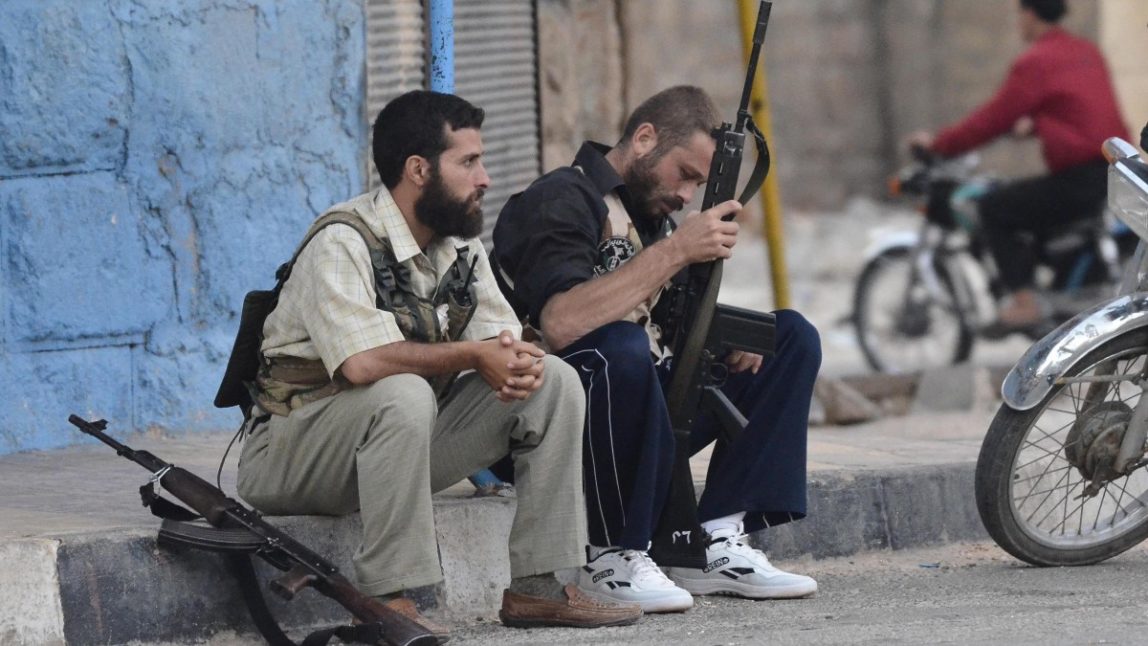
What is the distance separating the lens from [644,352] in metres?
3.99

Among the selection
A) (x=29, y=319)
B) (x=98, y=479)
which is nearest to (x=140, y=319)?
(x=29, y=319)

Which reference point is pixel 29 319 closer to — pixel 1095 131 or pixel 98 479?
pixel 98 479

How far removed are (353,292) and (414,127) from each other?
15.3 inches

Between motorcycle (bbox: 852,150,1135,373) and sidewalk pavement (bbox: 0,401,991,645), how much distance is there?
287 cm

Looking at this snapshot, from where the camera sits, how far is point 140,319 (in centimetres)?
528

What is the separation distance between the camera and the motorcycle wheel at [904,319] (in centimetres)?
880

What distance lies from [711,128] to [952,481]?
4.61 feet

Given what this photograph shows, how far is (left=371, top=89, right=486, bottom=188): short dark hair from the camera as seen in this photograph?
389 cm

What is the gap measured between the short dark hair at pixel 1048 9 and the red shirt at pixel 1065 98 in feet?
0.18

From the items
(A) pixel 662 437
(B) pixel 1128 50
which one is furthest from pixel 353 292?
(B) pixel 1128 50

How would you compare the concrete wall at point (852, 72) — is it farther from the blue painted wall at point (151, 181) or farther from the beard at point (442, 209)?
the beard at point (442, 209)

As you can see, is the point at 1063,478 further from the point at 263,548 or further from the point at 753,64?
the point at 263,548

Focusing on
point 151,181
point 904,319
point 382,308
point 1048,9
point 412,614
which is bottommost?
point 904,319

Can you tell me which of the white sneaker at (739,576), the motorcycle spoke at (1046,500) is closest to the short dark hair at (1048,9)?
the motorcycle spoke at (1046,500)
